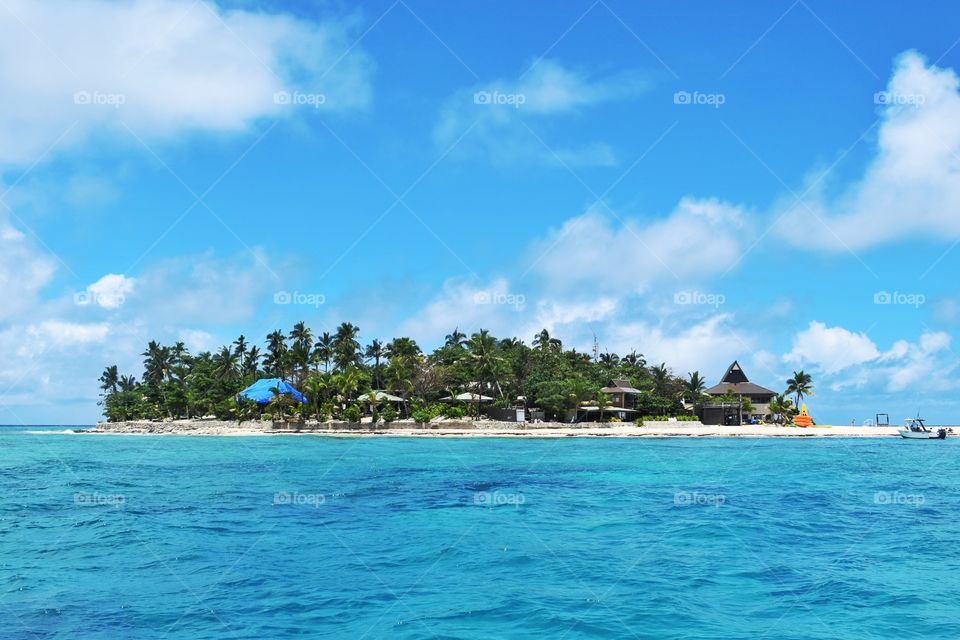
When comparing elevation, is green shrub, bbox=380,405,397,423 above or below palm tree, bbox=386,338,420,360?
below

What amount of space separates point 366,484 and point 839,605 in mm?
19538

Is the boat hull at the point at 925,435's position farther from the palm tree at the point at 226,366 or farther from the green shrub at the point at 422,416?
the palm tree at the point at 226,366

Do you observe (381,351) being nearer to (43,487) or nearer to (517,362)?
(517,362)

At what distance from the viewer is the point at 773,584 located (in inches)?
522

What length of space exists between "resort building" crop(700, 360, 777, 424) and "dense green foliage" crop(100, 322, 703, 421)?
324 centimetres

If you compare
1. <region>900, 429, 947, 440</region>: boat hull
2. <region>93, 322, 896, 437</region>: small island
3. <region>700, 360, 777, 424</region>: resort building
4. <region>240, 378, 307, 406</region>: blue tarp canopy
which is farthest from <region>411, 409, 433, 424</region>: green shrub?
<region>900, 429, 947, 440</region>: boat hull

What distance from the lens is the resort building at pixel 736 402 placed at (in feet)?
272

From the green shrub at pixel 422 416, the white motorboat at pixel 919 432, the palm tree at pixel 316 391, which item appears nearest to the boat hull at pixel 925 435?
the white motorboat at pixel 919 432

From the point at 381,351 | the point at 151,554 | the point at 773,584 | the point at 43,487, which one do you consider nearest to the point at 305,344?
the point at 381,351

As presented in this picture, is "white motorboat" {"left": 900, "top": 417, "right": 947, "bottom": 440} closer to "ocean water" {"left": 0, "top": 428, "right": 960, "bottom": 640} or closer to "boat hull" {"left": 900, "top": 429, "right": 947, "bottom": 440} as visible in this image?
"boat hull" {"left": 900, "top": 429, "right": 947, "bottom": 440}

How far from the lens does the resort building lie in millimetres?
83000

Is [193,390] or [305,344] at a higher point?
[305,344]

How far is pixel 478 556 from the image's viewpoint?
1563 cm

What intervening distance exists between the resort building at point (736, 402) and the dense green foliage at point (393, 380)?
128 inches
